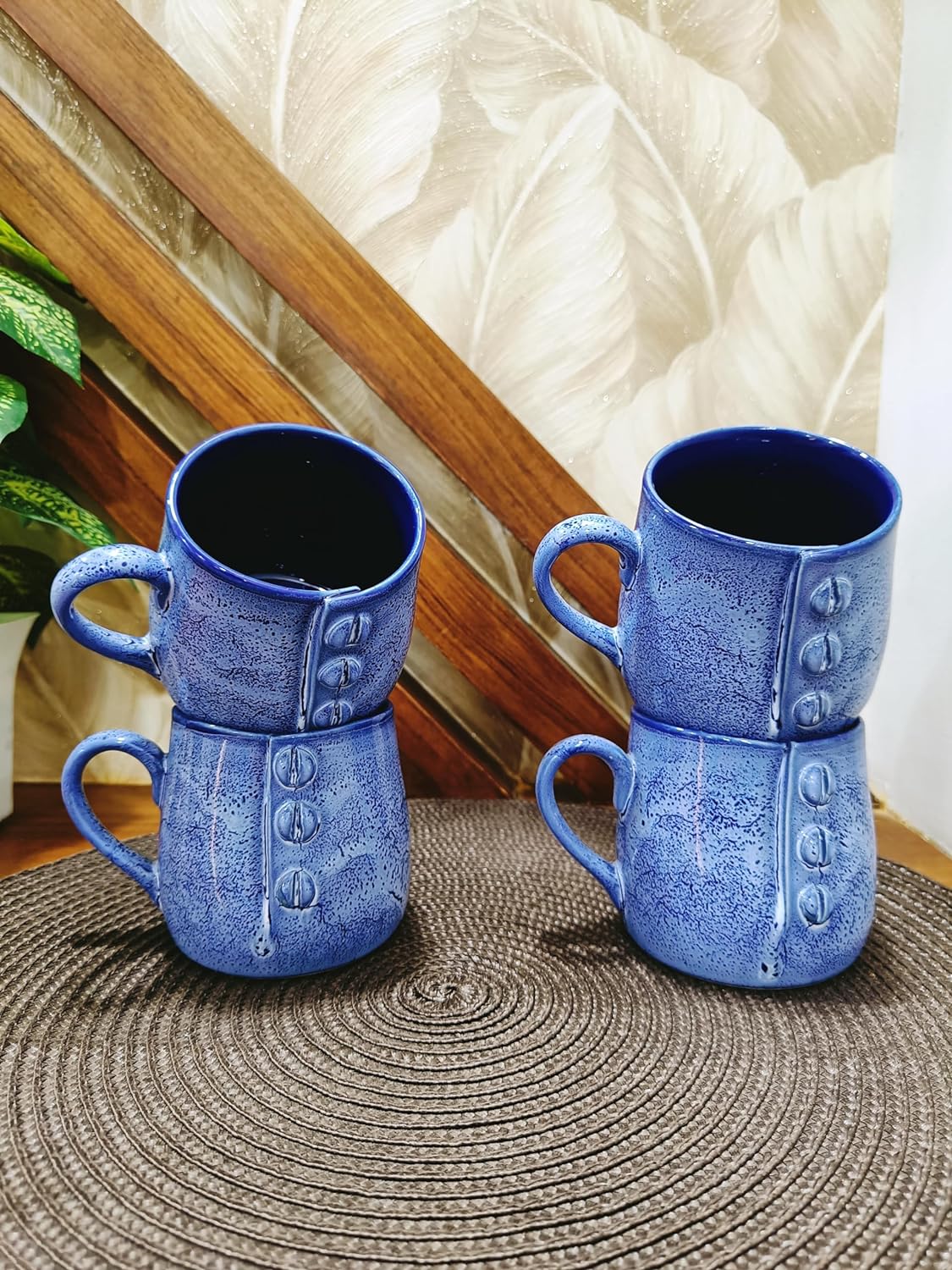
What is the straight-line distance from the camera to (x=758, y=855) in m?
0.48

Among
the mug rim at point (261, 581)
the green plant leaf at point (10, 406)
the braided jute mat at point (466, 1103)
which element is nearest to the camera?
the braided jute mat at point (466, 1103)

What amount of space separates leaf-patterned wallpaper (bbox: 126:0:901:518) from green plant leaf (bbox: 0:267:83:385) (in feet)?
0.63

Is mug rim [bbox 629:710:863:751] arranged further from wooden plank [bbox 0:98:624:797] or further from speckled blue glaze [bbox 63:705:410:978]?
wooden plank [bbox 0:98:624:797]

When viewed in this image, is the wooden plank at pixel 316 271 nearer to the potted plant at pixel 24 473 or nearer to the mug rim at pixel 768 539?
the potted plant at pixel 24 473

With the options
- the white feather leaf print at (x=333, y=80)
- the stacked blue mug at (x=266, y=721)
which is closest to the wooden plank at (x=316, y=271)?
the white feather leaf print at (x=333, y=80)

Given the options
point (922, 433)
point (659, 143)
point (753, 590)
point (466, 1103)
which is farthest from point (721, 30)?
point (466, 1103)

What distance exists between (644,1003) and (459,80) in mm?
702

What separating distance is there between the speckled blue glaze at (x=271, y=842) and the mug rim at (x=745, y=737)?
0.14 m

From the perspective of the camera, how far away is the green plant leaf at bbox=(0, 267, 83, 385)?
0.63 meters

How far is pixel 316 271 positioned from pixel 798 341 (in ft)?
1.32

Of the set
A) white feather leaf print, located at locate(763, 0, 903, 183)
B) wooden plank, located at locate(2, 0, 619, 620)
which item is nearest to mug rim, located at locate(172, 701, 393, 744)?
wooden plank, located at locate(2, 0, 619, 620)

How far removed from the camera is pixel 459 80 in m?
0.78

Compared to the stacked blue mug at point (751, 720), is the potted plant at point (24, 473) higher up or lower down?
higher up

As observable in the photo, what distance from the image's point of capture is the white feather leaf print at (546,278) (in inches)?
31.3
